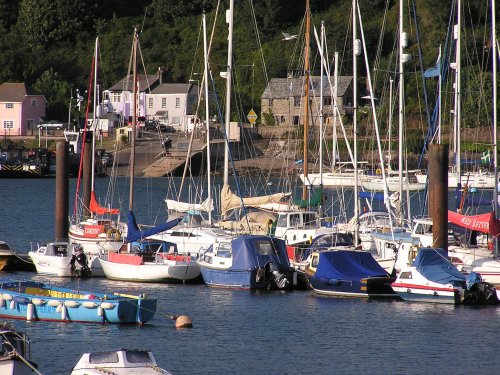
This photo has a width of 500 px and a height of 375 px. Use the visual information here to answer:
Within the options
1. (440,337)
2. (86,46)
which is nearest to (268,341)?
(440,337)

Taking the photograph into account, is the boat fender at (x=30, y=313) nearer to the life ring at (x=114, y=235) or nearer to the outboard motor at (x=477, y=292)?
the outboard motor at (x=477, y=292)

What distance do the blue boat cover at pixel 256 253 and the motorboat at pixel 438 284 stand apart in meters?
5.08

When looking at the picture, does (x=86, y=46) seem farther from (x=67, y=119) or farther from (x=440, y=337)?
(x=440, y=337)

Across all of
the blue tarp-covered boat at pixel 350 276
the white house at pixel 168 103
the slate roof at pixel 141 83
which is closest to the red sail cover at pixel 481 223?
the blue tarp-covered boat at pixel 350 276

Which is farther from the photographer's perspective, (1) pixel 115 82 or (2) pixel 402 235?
(1) pixel 115 82

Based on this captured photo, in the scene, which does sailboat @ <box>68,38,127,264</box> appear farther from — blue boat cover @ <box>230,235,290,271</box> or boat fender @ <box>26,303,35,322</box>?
boat fender @ <box>26,303,35,322</box>

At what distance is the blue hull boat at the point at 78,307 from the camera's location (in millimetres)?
41250

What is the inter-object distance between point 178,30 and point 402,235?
127 m

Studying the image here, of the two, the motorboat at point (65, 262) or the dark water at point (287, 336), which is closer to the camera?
the dark water at point (287, 336)

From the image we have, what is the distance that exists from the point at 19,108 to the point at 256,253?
110m

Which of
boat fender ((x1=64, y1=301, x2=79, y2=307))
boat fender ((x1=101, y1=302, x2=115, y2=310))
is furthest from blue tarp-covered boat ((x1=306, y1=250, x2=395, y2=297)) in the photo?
boat fender ((x1=64, y1=301, x2=79, y2=307))

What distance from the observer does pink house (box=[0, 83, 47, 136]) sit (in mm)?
155000

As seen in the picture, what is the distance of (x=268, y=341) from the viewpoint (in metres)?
40.9

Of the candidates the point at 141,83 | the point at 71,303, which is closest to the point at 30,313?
the point at 71,303
